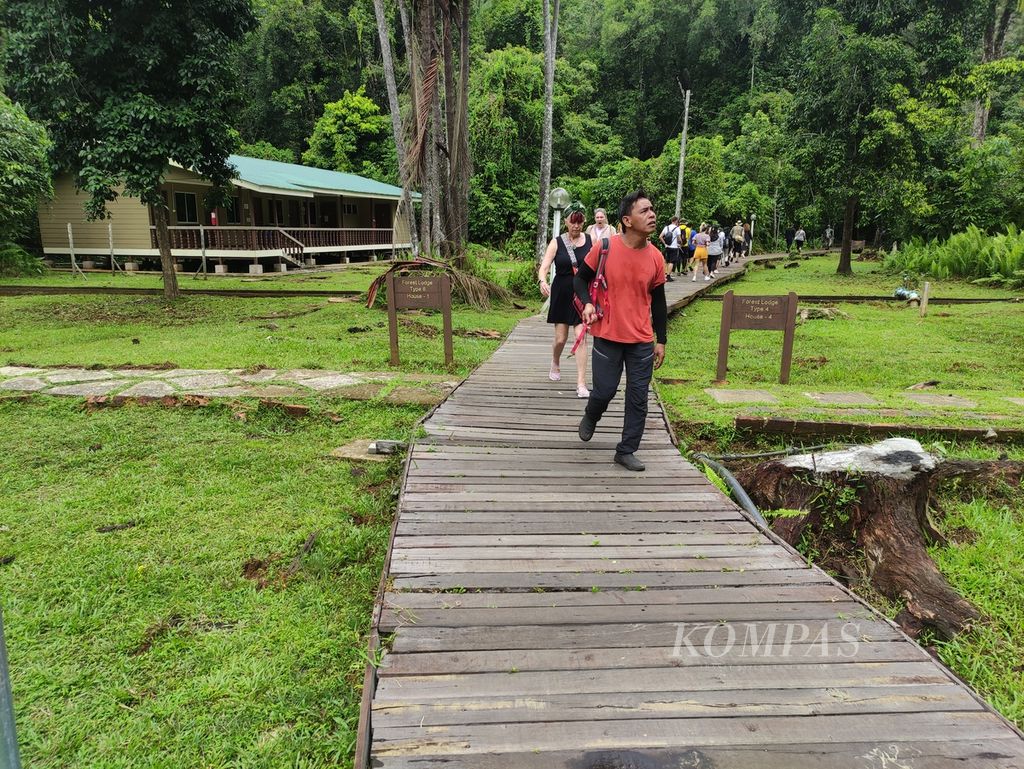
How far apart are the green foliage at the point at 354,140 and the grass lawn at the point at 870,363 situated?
26.6 m

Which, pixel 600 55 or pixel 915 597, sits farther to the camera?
pixel 600 55

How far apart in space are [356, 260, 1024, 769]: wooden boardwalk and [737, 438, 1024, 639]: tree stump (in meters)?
0.75

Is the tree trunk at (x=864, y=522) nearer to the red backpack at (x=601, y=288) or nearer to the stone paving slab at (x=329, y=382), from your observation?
the red backpack at (x=601, y=288)

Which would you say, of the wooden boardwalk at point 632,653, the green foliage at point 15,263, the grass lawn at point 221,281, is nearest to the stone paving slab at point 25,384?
the wooden boardwalk at point 632,653

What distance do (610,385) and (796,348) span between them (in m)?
6.71

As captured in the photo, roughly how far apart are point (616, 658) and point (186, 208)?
23.1 meters

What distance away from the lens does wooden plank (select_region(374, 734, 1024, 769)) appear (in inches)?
71.2

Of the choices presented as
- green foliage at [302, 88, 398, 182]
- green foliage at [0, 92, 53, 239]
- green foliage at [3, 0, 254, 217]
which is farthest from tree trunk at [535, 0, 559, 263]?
green foliage at [302, 88, 398, 182]

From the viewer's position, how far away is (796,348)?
9812mm

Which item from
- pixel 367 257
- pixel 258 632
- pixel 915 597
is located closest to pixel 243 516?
pixel 258 632

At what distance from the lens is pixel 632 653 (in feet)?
7.50

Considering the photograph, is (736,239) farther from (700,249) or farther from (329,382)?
(329,382)

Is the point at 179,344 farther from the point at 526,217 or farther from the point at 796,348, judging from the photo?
the point at 526,217

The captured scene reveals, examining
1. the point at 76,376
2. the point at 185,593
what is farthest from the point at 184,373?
the point at 185,593
